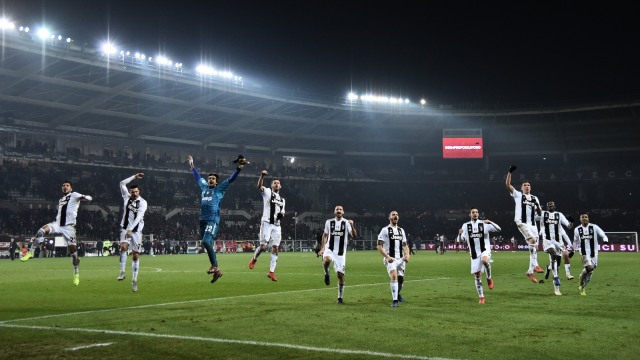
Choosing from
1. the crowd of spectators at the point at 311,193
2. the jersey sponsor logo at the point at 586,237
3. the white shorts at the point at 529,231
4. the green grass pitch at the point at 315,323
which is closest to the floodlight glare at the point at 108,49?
the crowd of spectators at the point at 311,193

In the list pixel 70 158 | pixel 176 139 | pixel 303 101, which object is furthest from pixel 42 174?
pixel 303 101

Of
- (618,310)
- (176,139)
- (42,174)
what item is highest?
(176,139)

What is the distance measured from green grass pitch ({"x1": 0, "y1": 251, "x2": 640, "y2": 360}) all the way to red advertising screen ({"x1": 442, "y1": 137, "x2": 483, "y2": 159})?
55969 millimetres

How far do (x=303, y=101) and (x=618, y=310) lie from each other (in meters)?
56.3

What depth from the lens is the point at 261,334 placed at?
9250mm

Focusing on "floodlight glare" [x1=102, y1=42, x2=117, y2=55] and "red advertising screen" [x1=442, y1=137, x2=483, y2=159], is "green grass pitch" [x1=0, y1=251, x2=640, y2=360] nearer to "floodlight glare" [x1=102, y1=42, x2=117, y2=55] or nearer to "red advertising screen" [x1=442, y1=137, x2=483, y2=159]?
"floodlight glare" [x1=102, y1=42, x2=117, y2=55]

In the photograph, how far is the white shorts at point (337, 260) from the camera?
14212mm

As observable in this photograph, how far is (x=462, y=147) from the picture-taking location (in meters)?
72.9

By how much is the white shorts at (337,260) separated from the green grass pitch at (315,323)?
784 millimetres

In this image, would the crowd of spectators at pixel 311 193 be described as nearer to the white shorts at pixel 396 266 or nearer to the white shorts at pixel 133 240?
the white shorts at pixel 133 240

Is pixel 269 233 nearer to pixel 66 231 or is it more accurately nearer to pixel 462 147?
pixel 66 231

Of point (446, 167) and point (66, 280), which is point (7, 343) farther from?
point (446, 167)

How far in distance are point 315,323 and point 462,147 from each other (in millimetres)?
65152

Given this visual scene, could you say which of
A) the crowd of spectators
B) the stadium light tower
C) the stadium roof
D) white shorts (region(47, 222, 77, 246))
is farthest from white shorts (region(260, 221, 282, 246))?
the crowd of spectators
